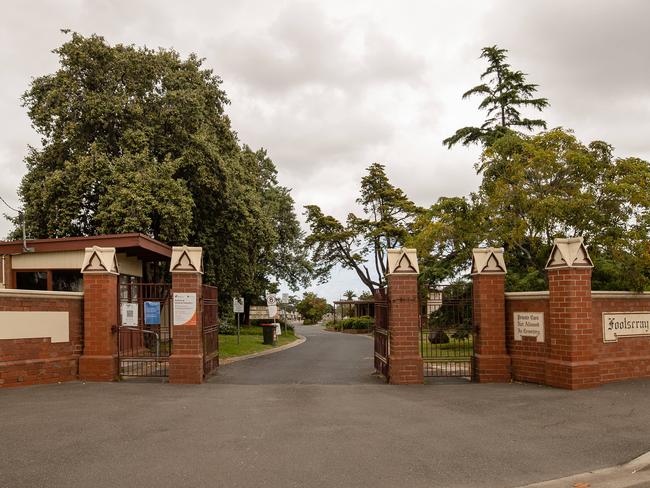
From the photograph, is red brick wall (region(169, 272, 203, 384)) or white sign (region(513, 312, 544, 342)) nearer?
white sign (region(513, 312, 544, 342))

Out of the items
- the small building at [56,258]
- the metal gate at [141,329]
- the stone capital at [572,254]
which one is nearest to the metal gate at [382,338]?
the stone capital at [572,254]

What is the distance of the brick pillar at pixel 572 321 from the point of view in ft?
36.6

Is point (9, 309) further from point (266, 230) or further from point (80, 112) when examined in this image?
point (266, 230)

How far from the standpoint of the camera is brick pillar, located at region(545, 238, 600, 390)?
36.6ft

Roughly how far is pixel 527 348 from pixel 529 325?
1.57 feet

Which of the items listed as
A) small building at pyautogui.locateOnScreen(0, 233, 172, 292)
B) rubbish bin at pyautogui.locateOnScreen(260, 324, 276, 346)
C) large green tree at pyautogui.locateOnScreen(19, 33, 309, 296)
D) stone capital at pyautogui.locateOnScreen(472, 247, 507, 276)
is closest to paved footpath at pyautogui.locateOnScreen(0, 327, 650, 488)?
stone capital at pyautogui.locateOnScreen(472, 247, 507, 276)

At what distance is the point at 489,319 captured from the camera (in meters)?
12.7

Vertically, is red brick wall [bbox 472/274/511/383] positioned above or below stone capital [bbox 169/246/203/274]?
below

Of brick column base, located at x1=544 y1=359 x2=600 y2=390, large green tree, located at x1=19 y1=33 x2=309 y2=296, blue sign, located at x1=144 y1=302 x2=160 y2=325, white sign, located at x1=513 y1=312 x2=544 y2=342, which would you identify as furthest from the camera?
large green tree, located at x1=19 y1=33 x2=309 y2=296

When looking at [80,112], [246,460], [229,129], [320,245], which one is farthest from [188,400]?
[320,245]

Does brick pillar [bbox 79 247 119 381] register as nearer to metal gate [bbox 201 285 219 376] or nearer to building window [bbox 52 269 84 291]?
metal gate [bbox 201 285 219 376]

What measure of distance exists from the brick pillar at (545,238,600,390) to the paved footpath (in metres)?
0.41

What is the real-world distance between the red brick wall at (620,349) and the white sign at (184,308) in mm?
8118

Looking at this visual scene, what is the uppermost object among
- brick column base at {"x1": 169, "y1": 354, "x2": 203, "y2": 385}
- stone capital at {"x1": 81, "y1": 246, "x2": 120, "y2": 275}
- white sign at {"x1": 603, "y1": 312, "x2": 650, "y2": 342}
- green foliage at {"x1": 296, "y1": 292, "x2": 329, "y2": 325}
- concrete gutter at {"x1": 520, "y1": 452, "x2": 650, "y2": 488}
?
stone capital at {"x1": 81, "y1": 246, "x2": 120, "y2": 275}
